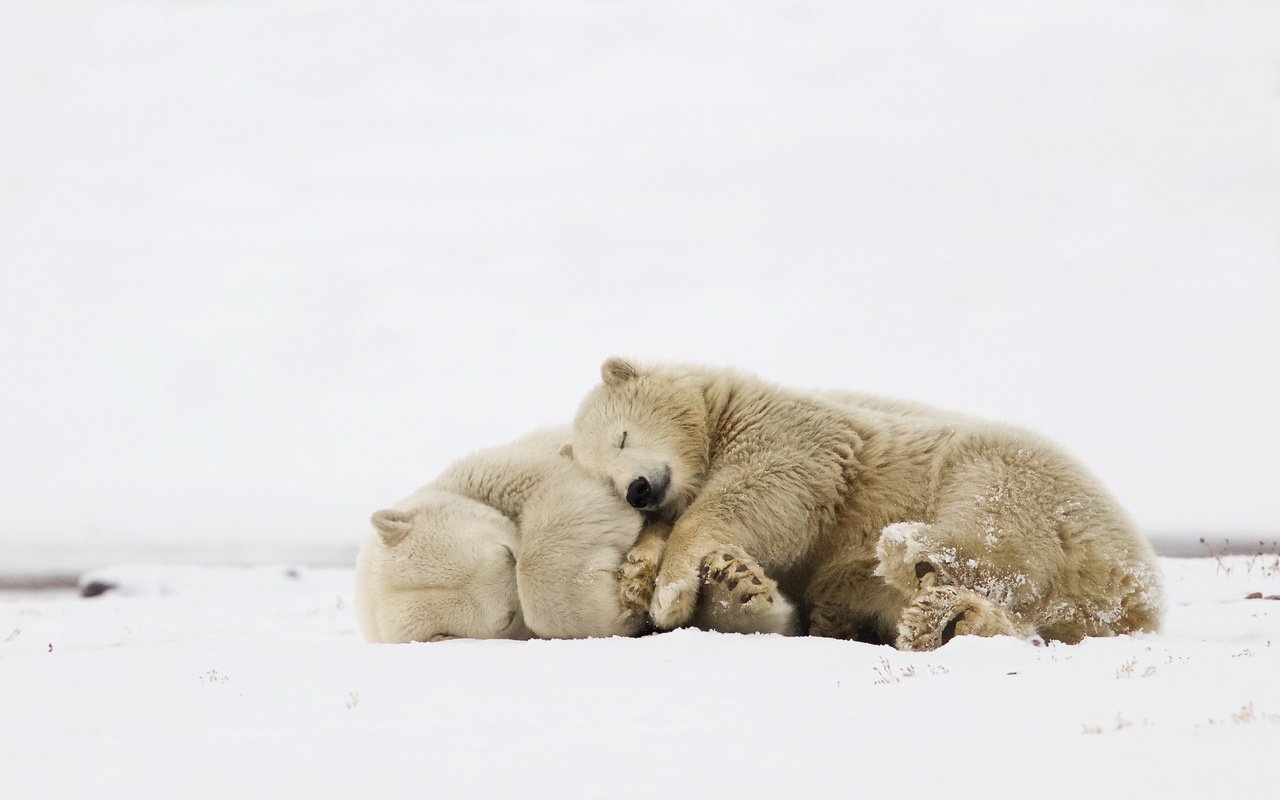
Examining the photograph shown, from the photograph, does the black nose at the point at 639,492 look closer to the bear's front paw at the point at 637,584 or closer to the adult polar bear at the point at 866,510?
the adult polar bear at the point at 866,510

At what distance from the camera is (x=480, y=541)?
6.42m

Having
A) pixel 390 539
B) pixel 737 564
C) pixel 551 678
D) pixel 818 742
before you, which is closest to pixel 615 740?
pixel 818 742

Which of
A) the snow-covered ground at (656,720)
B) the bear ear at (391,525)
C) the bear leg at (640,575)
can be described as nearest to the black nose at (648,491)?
the bear leg at (640,575)

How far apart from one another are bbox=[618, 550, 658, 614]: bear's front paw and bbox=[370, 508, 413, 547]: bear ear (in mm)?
1255

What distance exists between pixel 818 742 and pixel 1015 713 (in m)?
0.68

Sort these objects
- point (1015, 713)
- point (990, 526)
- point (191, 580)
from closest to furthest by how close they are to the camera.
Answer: point (1015, 713) < point (990, 526) < point (191, 580)

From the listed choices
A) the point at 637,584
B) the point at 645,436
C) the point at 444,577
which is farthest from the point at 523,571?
the point at 645,436

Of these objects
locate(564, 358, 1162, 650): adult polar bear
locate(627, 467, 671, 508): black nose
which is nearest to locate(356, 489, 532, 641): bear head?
locate(627, 467, 671, 508): black nose

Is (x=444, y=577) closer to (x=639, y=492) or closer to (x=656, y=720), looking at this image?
(x=639, y=492)

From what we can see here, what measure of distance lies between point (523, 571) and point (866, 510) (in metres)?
1.92

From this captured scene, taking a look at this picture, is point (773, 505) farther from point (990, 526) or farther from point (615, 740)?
point (615, 740)

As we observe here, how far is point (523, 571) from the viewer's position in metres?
6.24

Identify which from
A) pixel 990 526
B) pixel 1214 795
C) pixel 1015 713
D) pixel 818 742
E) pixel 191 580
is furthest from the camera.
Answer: pixel 191 580

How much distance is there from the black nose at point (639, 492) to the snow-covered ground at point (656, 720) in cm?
113
